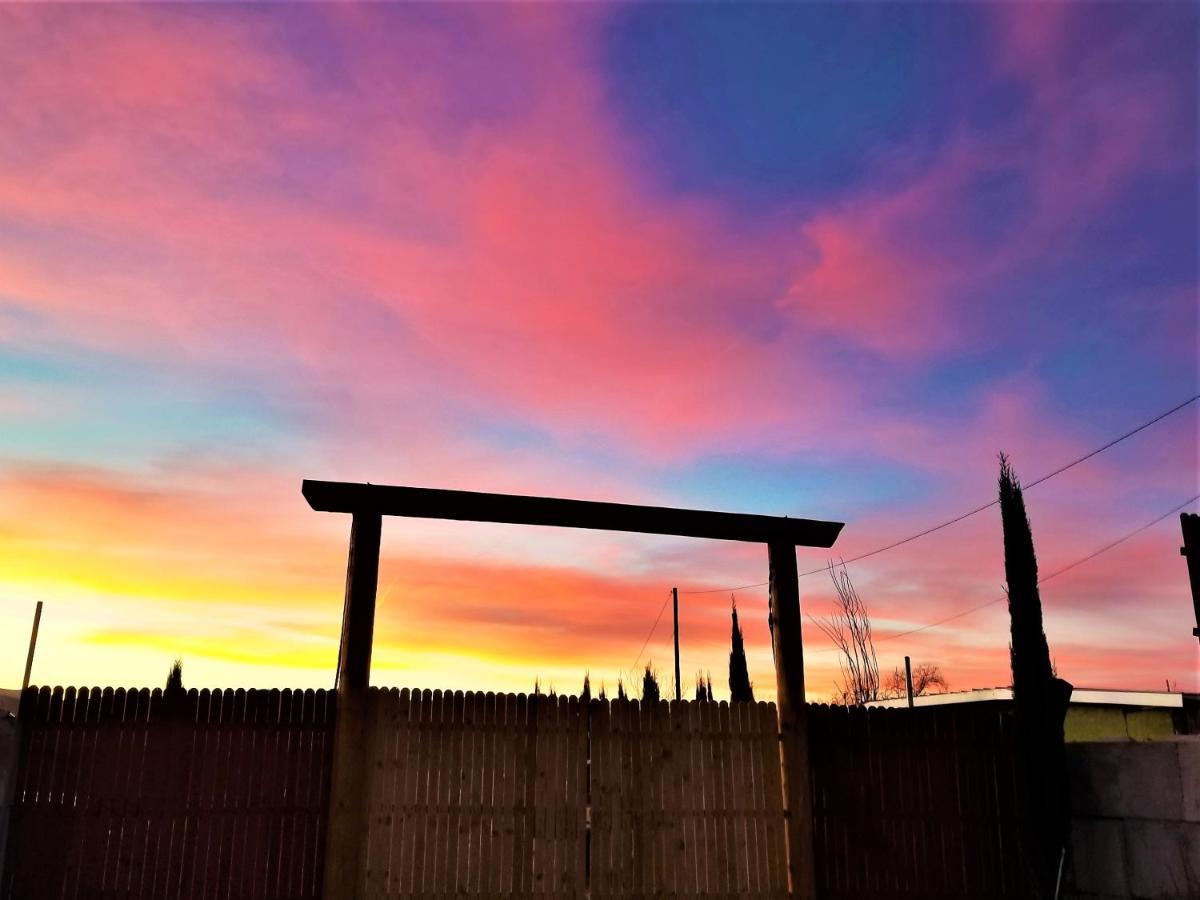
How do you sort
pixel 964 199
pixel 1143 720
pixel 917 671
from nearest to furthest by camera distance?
pixel 964 199, pixel 1143 720, pixel 917 671

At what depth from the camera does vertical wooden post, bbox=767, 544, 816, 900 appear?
9719 mm

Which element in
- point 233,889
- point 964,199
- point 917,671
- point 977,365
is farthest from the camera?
point 917,671

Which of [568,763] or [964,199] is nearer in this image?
[568,763]

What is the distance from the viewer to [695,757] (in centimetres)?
987

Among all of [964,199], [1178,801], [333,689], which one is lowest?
[1178,801]

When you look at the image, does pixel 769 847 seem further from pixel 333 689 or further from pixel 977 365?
pixel 977 365

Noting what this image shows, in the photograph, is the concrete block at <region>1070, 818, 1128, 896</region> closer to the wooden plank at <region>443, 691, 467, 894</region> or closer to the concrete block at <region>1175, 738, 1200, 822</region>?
the concrete block at <region>1175, 738, 1200, 822</region>

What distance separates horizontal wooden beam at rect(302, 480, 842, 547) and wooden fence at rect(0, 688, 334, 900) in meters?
2.26

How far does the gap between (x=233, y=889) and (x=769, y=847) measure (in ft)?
18.3

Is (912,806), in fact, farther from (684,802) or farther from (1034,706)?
(684,802)

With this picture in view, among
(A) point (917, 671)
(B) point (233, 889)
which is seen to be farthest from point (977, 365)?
(A) point (917, 671)

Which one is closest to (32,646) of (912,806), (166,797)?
(166,797)

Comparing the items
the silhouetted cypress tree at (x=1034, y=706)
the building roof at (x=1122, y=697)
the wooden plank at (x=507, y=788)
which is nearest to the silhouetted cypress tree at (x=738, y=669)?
the building roof at (x=1122, y=697)

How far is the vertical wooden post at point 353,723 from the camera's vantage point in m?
8.75
